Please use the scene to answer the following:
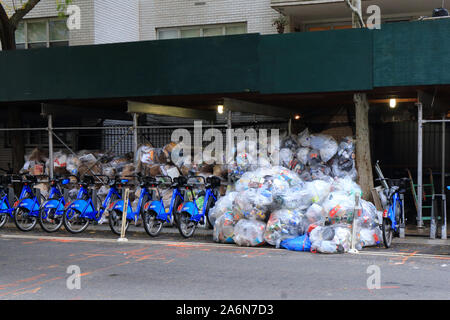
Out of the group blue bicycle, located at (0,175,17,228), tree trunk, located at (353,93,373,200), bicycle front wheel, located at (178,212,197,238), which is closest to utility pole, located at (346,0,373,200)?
tree trunk, located at (353,93,373,200)

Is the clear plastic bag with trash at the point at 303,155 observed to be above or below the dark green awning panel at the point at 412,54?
below

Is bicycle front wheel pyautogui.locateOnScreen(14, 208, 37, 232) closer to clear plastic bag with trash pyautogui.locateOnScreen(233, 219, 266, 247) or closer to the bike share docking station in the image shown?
clear plastic bag with trash pyautogui.locateOnScreen(233, 219, 266, 247)

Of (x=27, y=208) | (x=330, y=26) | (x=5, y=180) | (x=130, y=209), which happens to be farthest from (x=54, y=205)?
(x=330, y=26)

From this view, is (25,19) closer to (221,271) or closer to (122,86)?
(122,86)

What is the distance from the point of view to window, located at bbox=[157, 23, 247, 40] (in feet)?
60.5

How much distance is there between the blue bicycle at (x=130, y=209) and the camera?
37.8ft

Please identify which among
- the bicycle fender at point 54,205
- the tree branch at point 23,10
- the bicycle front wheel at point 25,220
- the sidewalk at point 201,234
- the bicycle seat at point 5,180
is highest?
Result: the tree branch at point 23,10

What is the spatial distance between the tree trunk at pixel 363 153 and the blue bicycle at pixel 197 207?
3221 mm

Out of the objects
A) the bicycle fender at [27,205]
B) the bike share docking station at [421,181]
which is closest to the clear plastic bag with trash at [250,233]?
the bike share docking station at [421,181]

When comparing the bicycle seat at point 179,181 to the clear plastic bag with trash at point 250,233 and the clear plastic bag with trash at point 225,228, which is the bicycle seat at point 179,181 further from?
the clear plastic bag with trash at point 250,233

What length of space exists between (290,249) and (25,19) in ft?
44.8

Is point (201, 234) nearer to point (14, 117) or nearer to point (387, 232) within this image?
point (387, 232)

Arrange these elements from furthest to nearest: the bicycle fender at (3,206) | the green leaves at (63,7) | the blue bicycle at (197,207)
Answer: the green leaves at (63,7) → the bicycle fender at (3,206) → the blue bicycle at (197,207)

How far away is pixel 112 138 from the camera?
18.6m
